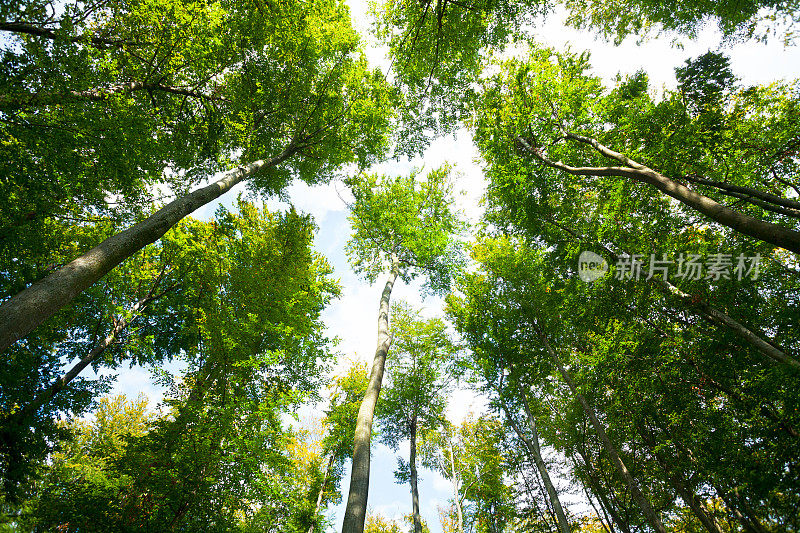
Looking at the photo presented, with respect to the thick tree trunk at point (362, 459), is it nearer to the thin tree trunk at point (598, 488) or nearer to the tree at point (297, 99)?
the tree at point (297, 99)

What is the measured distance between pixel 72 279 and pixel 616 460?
43.1 feet

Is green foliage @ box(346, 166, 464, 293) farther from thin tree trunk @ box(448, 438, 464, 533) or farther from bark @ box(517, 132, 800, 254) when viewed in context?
thin tree trunk @ box(448, 438, 464, 533)

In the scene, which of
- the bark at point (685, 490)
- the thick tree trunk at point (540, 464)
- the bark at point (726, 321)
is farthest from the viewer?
the thick tree trunk at point (540, 464)

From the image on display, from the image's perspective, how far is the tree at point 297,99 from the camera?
8.36 m

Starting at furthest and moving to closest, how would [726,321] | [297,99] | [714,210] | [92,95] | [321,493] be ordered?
1. [321,493]
2. [297,99]
3. [726,321]
4. [92,95]
5. [714,210]

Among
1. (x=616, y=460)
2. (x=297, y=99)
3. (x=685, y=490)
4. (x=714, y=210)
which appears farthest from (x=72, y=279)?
(x=685, y=490)

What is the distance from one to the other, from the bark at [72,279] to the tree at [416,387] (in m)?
14.2

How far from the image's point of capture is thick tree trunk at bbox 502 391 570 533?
362 inches

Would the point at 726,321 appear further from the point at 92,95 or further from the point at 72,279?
the point at 92,95

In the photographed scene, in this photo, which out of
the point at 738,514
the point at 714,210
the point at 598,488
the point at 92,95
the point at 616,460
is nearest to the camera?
the point at 714,210

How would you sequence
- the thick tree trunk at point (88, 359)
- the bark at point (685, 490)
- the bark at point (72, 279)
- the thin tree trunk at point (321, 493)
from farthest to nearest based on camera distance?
1. the thin tree trunk at point (321, 493)
2. the thick tree trunk at point (88, 359)
3. the bark at point (685, 490)
4. the bark at point (72, 279)

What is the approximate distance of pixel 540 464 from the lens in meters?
10.4

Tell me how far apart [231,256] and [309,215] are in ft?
11.4

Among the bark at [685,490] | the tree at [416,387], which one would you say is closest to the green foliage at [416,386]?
the tree at [416,387]
